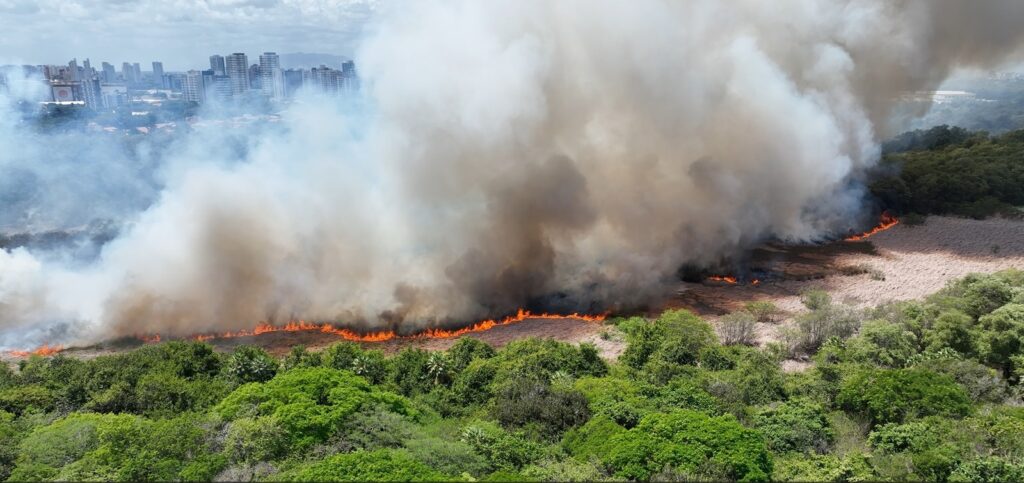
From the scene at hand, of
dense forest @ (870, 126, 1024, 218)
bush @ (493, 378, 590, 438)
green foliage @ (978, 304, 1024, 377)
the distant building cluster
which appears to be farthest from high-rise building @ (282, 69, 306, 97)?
green foliage @ (978, 304, 1024, 377)

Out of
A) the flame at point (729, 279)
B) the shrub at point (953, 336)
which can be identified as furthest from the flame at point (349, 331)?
the shrub at point (953, 336)

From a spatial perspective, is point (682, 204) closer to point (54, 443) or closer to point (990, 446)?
point (990, 446)

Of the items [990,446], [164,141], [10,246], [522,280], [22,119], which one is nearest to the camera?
[990,446]

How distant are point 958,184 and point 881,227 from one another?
20.8ft

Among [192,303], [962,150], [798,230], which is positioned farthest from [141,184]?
[962,150]

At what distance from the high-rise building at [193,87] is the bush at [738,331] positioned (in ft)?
150

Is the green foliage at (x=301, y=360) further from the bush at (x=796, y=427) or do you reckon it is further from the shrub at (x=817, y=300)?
the shrub at (x=817, y=300)

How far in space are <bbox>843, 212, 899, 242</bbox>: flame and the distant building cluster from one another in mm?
27623

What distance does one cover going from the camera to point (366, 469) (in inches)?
460

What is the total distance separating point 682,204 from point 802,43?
11.1m

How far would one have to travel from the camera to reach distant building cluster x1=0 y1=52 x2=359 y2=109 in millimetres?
45844

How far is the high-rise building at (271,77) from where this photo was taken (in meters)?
48.3

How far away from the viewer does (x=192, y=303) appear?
23375mm

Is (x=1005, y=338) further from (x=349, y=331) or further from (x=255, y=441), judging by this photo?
(x=349, y=331)
